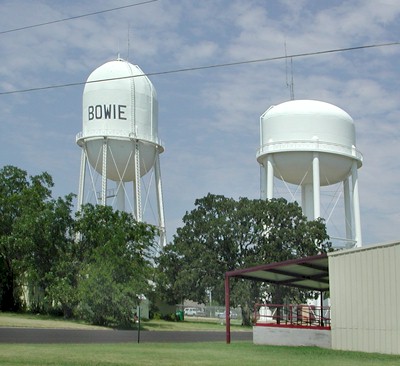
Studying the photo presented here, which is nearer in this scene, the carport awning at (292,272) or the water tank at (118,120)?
the carport awning at (292,272)

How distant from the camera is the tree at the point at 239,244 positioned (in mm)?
58812

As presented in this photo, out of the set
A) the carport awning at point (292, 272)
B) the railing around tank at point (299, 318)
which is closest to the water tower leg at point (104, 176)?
the railing around tank at point (299, 318)

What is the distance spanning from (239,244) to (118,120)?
14020 mm

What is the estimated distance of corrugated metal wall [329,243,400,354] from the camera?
24.2m

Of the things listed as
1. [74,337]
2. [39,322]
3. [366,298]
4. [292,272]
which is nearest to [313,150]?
[39,322]

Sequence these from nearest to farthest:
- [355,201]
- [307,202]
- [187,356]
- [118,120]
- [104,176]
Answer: [187,356], [355,201], [104,176], [118,120], [307,202]

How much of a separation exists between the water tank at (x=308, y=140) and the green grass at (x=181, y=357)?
32.3m

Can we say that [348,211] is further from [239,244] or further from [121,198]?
[121,198]

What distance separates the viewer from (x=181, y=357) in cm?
2189

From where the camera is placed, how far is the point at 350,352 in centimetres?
2488

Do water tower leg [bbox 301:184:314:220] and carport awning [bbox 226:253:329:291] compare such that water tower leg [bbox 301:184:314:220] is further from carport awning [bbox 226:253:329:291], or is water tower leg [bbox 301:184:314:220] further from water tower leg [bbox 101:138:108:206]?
carport awning [bbox 226:253:329:291]

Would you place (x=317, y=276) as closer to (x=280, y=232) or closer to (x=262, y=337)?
(x=262, y=337)

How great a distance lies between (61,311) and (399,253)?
36202mm

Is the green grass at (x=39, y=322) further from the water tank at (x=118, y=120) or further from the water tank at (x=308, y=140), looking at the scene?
the water tank at (x=308, y=140)
